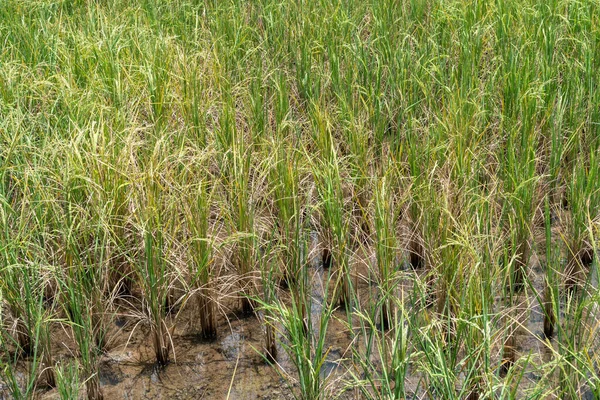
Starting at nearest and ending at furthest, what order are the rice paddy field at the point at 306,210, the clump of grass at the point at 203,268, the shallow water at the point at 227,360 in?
1. the rice paddy field at the point at 306,210
2. the shallow water at the point at 227,360
3. the clump of grass at the point at 203,268

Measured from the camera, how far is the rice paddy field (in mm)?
2887

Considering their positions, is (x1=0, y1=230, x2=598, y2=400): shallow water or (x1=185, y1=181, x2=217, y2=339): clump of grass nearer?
(x1=0, y1=230, x2=598, y2=400): shallow water

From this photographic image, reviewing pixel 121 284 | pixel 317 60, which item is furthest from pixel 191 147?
pixel 317 60

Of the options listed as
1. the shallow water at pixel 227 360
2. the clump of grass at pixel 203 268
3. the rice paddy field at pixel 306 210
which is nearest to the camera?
the rice paddy field at pixel 306 210

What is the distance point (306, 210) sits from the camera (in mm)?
3758

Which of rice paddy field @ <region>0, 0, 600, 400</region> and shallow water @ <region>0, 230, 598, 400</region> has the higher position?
rice paddy field @ <region>0, 0, 600, 400</region>

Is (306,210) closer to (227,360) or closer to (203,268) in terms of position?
(203,268)

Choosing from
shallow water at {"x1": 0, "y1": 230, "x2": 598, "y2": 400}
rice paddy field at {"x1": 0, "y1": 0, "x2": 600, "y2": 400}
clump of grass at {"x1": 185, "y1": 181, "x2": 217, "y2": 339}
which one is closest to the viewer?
rice paddy field at {"x1": 0, "y1": 0, "x2": 600, "y2": 400}

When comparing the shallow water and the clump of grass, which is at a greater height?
the clump of grass

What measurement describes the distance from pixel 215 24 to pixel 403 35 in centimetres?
118

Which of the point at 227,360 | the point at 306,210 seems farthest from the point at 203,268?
the point at 306,210

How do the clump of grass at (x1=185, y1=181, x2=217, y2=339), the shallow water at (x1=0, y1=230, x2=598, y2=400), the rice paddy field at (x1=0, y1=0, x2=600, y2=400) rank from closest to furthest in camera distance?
the rice paddy field at (x1=0, y1=0, x2=600, y2=400) → the shallow water at (x1=0, y1=230, x2=598, y2=400) → the clump of grass at (x1=185, y1=181, x2=217, y2=339)

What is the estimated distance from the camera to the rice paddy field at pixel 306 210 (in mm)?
2887

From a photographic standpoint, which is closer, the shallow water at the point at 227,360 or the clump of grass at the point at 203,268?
the shallow water at the point at 227,360
